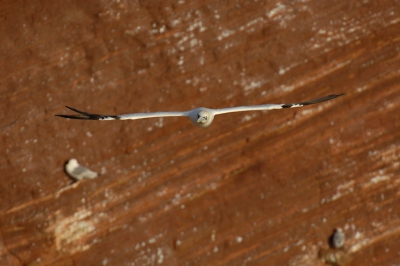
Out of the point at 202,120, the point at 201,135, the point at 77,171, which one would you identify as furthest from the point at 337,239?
the point at 77,171

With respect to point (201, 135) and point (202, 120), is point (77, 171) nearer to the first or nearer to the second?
point (201, 135)

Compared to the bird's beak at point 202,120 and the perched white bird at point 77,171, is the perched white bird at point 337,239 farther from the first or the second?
the perched white bird at point 77,171

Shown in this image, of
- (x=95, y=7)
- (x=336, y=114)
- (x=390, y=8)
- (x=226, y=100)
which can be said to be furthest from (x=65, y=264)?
(x=390, y=8)

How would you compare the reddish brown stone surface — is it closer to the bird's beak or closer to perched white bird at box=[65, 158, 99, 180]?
perched white bird at box=[65, 158, 99, 180]

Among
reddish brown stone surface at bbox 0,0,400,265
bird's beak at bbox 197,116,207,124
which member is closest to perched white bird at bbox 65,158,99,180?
reddish brown stone surface at bbox 0,0,400,265

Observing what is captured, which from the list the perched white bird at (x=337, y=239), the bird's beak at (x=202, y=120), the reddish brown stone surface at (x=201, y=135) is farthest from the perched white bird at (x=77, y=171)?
the perched white bird at (x=337, y=239)
